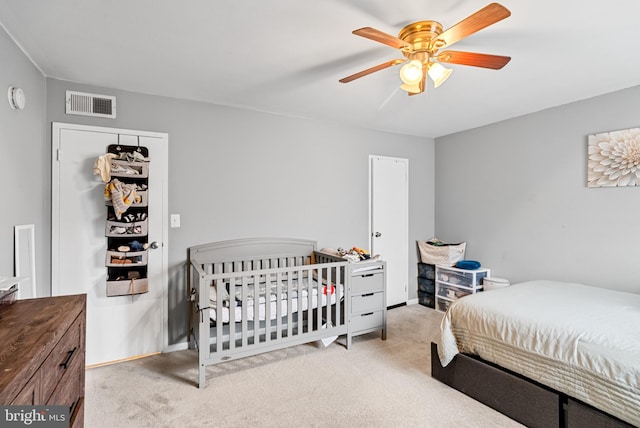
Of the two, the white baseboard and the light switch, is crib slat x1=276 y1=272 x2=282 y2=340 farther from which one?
the light switch

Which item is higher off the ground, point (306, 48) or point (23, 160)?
point (306, 48)

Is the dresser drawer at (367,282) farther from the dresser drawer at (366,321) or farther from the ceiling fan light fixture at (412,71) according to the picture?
the ceiling fan light fixture at (412,71)

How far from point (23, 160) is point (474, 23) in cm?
272

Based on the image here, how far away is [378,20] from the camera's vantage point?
5.66 ft

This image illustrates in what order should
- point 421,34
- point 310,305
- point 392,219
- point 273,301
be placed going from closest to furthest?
point 421,34
point 273,301
point 310,305
point 392,219

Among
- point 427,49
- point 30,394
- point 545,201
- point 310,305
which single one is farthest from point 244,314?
point 545,201

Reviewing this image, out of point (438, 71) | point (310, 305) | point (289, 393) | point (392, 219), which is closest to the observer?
point (438, 71)

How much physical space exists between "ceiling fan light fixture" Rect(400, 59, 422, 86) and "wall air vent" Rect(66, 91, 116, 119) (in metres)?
2.33

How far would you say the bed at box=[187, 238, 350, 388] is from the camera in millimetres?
2359

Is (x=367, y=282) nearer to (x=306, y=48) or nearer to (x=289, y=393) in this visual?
(x=289, y=393)

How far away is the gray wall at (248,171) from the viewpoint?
2844 millimetres

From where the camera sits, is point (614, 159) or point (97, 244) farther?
point (614, 159)

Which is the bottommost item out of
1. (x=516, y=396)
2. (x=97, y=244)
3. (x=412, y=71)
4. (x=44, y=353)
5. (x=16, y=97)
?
(x=516, y=396)

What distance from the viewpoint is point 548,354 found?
69.6 inches
